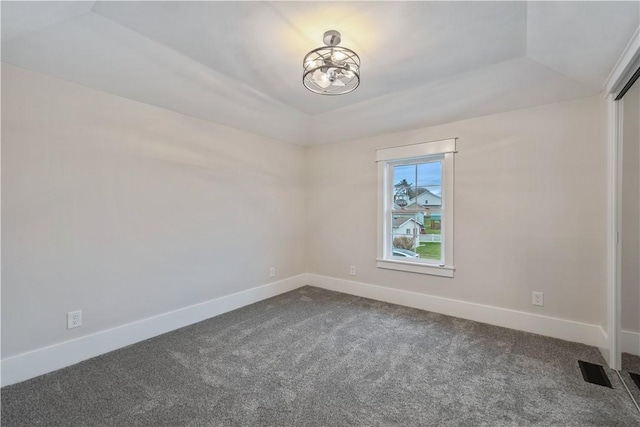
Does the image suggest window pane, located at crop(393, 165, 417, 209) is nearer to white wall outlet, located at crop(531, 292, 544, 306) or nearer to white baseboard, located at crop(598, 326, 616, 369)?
white wall outlet, located at crop(531, 292, 544, 306)

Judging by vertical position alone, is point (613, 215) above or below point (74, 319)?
above

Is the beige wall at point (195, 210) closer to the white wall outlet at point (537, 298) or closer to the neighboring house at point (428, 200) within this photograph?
the white wall outlet at point (537, 298)

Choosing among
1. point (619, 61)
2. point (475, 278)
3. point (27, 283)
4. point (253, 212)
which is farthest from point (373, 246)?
point (27, 283)

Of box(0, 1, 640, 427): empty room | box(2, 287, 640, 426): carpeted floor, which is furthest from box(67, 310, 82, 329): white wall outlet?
box(2, 287, 640, 426): carpeted floor

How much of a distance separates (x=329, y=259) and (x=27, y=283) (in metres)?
3.15

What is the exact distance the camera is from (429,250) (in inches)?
137

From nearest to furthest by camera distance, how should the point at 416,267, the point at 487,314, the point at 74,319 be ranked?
1. the point at 74,319
2. the point at 487,314
3. the point at 416,267

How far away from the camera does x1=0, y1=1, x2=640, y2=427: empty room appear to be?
1770 mm

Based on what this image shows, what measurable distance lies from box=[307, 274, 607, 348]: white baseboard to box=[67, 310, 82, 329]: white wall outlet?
2847mm

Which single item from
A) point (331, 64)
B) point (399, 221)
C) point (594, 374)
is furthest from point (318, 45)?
point (594, 374)

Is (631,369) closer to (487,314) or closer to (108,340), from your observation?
(487,314)

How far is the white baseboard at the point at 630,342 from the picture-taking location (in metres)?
1.89

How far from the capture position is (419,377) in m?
2.02

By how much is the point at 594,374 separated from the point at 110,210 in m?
3.94
